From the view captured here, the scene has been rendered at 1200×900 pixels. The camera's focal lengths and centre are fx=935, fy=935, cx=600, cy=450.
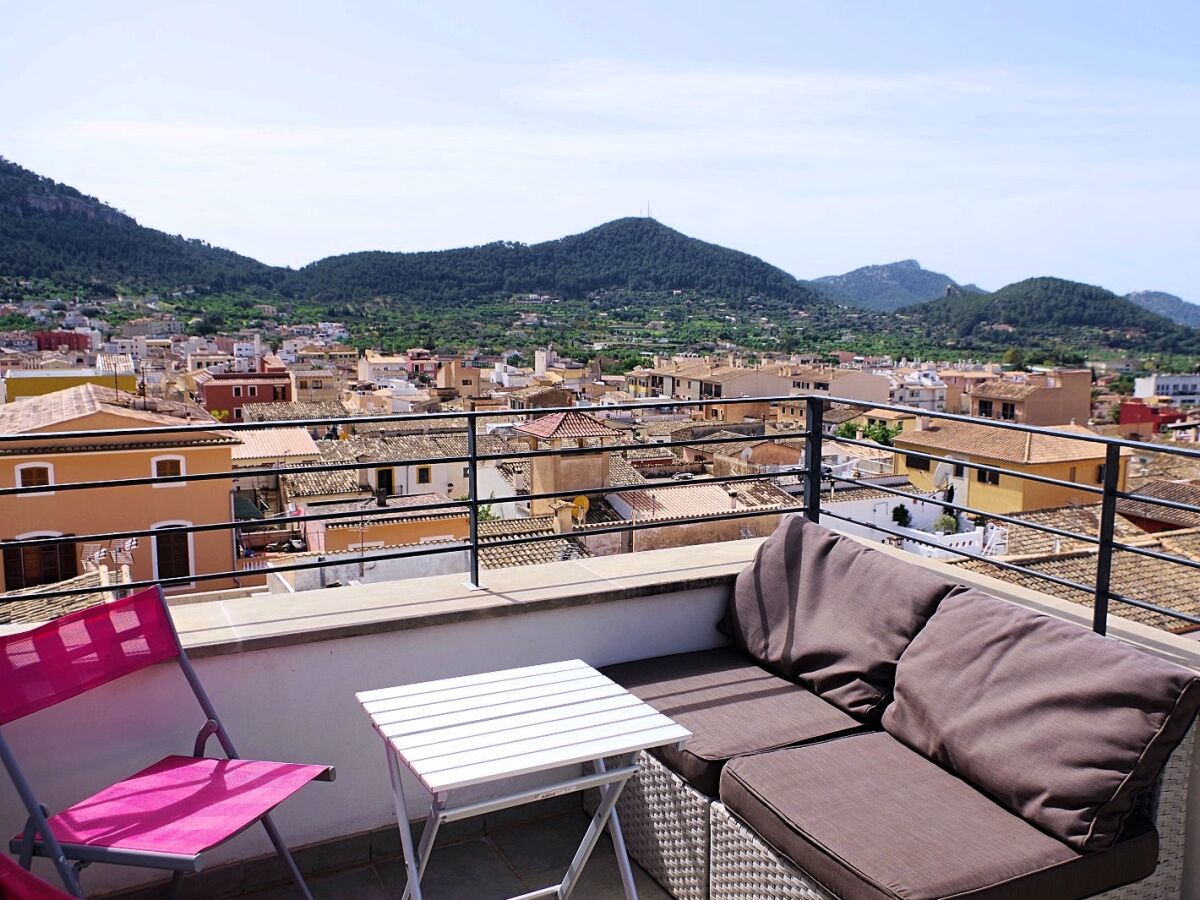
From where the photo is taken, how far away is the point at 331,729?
2891 millimetres

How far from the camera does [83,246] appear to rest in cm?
8212

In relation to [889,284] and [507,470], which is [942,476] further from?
[889,284]

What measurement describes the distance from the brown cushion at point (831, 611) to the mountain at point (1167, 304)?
546 feet

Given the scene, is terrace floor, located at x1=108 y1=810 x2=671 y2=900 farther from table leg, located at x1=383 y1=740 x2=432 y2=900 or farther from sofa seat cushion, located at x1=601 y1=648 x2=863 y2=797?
table leg, located at x1=383 y1=740 x2=432 y2=900

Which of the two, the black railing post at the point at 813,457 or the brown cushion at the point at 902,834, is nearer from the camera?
the brown cushion at the point at 902,834

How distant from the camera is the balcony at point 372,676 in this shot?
261 cm

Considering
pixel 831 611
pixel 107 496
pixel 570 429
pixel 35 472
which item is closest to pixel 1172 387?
pixel 570 429

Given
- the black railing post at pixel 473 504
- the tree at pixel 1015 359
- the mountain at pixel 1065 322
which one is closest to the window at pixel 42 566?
the black railing post at pixel 473 504

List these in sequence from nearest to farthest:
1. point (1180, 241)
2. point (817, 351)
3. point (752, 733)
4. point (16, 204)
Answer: point (752, 733), point (1180, 241), point (16, 204), point (817, 351)

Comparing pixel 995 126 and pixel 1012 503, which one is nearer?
pixel 1012 503

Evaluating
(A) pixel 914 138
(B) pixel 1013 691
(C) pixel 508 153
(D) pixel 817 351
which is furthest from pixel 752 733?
(D) pixel 817 351

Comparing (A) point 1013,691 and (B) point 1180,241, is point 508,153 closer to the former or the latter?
(B) point 1180,241

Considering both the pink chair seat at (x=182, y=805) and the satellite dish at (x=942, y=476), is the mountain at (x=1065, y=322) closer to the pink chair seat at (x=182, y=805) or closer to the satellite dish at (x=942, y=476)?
the satellite dish at (x=942, y=476)

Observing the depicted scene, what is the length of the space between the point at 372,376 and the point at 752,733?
68.1 m
